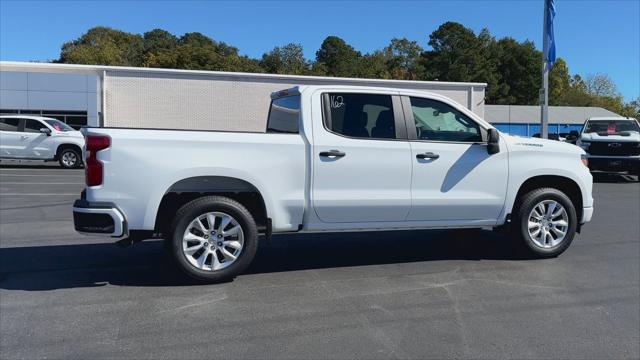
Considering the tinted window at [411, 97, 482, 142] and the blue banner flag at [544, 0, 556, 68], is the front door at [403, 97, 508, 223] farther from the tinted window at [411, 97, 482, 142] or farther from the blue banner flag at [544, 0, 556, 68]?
the blue banner flag at [544, 0, 556, 68]

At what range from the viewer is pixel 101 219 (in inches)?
200

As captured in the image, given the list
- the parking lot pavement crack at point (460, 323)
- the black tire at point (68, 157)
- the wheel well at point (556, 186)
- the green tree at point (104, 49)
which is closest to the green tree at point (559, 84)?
the green tree at point (104, 49)

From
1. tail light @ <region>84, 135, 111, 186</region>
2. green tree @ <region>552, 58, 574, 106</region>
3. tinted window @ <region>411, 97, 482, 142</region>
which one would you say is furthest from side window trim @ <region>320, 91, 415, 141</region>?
green tree @ <region>552, 58, 574, 106</region>

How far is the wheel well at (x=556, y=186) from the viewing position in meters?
6.54

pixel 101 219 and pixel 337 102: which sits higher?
pixel 337 102

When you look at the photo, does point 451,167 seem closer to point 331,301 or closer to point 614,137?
point 331,301

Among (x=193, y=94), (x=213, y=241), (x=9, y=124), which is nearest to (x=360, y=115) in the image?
(x=213, y=241)

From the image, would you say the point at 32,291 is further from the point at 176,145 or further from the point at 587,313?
the point at 587,313

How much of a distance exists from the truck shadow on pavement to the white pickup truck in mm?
498

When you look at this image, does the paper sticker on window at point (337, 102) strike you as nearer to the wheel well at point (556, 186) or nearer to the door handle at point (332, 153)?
the door handle at point (332, 153)

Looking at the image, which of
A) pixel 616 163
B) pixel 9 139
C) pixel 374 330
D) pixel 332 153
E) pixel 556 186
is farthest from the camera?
pixel 9 139

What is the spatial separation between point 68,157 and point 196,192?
15489 millimetres

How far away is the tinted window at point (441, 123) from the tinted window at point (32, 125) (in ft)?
53.1

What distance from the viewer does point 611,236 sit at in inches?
320
